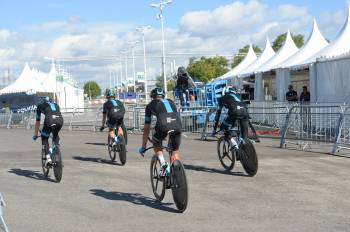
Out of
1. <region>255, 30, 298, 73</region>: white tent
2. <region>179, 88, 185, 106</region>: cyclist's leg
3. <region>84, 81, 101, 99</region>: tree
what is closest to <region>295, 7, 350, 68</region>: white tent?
<region>179, 88, 185, 106</region>: cyclist's leg

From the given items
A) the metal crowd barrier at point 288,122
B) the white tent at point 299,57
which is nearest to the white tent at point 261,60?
the white tent at point 299,57

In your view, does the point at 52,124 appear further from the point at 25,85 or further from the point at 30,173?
the point at 25,85

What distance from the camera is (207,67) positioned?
10231cm

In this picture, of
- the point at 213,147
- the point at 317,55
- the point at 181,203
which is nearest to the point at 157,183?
the point at 181,203

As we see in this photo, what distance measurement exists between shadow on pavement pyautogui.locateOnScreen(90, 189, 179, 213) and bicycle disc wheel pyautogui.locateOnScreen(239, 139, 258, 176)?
2.67 meters

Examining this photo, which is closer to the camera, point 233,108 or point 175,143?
point 175,143

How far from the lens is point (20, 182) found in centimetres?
1152

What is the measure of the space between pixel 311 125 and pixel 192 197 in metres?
8.46

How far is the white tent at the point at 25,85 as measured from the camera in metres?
51.7

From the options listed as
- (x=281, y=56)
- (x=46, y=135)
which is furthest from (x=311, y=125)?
(x=281, y=56)

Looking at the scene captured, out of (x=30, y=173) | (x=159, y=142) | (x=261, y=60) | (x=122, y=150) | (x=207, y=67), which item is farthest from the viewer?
(x=207, y=67)

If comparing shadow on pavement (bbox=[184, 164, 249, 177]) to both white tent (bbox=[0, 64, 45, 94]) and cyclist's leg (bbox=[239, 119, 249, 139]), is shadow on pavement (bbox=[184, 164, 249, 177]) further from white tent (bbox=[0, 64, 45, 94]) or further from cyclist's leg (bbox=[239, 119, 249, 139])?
white tent (bbox=[0, 64, 45, 94])

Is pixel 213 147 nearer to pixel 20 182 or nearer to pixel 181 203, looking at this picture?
pixel 20 182

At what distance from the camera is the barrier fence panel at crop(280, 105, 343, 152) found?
15867 mm
